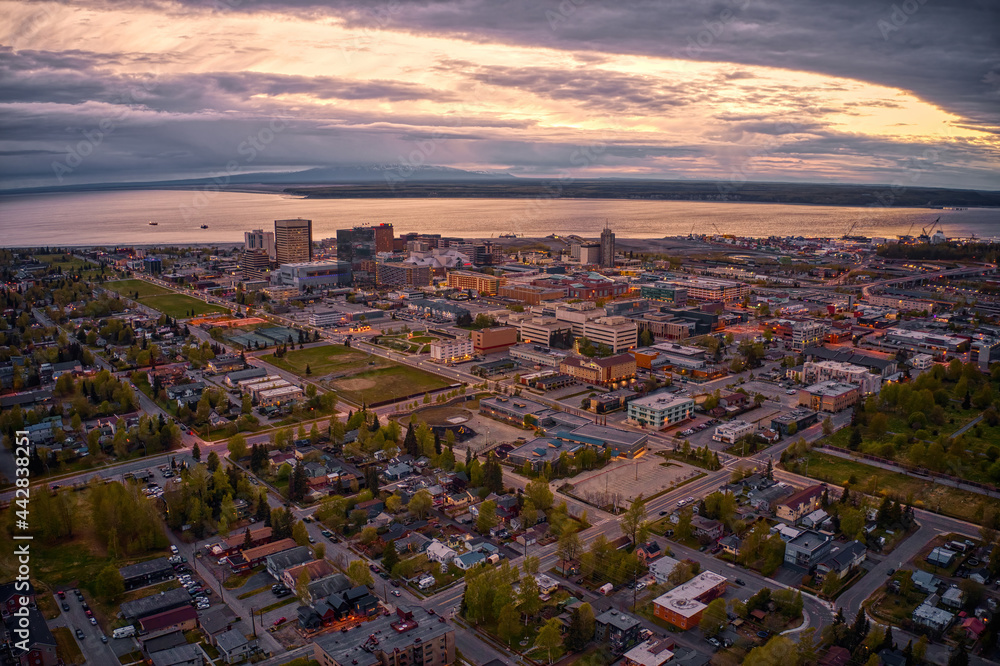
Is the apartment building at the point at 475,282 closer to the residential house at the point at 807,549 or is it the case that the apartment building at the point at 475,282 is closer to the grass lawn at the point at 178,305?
the grass lawn at the point at 178,305

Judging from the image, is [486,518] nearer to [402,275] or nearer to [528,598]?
[528,598]

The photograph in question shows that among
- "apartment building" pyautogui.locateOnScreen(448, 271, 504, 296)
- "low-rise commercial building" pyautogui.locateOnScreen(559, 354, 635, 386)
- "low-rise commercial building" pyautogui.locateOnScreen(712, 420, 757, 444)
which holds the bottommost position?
"low-rise commercial building" pyautogui.locateOnScreen(712, 420, 757, 444)

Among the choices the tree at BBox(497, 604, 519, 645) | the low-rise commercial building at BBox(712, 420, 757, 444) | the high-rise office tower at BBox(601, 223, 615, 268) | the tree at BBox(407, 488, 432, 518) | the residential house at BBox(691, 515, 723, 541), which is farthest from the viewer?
the high-rise office tower at BBox(601, 223, 615, 268)

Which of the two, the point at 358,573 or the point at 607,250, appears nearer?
the point at 358,573

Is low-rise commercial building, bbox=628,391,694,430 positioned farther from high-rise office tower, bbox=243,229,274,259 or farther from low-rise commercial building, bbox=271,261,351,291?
high-rise office tower, bbox=243,229,274,259

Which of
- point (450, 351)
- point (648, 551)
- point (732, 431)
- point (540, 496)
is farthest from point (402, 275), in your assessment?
point (648, 551)

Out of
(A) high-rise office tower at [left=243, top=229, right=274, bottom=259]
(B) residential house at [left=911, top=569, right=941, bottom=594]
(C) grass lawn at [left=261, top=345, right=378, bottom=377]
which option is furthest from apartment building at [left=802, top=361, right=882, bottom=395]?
(A) high-rise office tower at [left=243, top=229, right=274, bottom=259]

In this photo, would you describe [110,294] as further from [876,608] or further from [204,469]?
[876,608]
